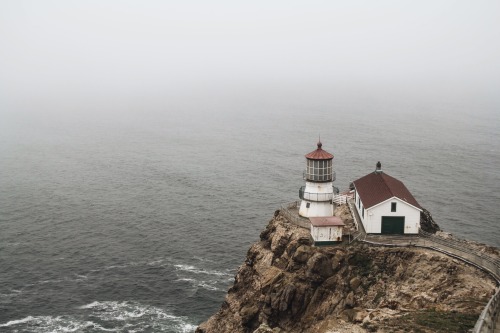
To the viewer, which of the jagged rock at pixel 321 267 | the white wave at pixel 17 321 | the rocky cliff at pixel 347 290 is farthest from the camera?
the white wave at pixel 17 321

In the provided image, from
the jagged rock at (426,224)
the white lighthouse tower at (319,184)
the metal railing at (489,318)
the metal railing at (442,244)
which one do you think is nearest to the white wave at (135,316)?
the metal railing at (442,244)

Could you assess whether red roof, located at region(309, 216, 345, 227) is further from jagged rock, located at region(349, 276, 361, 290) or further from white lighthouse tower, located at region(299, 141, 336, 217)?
jagged rock, located at region(349, 276, 361, 290)

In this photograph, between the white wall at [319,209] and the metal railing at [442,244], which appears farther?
the white wall at [319,209]

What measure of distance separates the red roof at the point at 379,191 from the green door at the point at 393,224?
166 cm

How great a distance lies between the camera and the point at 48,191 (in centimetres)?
9169

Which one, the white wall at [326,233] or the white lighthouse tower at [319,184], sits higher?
the white lighthouse tower at [319,184]

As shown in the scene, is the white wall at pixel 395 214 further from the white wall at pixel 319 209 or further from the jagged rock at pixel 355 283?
the jagged rock at pixel 355 283

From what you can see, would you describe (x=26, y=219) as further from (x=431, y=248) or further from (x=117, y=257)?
(x=431, y=248)

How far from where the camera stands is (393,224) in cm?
4312

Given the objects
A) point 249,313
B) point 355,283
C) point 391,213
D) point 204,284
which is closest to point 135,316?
point 204,284

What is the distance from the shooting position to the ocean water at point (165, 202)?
55.5 meters

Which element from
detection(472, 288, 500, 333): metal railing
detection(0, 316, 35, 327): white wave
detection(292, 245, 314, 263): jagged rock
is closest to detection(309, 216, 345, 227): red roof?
detection(292, 245, 314, 263): jagged rock

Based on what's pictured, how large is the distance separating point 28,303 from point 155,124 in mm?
134445

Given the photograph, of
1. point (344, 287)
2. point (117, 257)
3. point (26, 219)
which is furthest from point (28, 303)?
point (344, 287)
